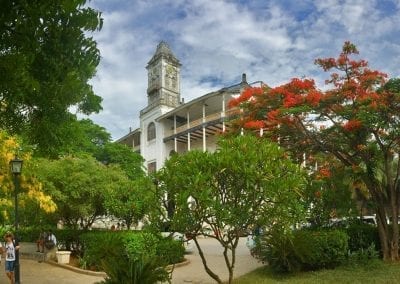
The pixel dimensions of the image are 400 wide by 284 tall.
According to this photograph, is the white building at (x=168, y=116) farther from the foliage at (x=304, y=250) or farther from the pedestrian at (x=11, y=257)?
the pedestrian at (x=11, y=257)

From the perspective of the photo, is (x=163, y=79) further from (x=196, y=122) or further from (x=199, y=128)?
(x=199, y=128)

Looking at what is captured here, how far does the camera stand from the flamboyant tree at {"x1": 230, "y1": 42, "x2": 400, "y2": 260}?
50.1 ft

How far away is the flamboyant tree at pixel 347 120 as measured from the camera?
1528 centimetres

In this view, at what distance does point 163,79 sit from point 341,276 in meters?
38.4

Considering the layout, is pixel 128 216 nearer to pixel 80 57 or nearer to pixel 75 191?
pixel 75 191

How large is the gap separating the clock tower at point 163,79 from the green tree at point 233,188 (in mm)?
39242

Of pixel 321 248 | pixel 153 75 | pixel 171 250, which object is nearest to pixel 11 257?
pixel 171 250

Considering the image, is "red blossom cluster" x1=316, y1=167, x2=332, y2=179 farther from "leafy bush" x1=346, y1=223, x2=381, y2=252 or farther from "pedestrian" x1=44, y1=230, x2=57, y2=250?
"pedestrian" x1=44, y1=230, x2=57, y2=250

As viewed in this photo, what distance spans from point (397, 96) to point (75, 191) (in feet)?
40.1

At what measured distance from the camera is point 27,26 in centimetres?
561

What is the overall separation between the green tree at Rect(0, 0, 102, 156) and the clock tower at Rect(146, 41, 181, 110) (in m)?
42.5

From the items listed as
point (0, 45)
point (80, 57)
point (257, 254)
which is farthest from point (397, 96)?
point (0, 45)

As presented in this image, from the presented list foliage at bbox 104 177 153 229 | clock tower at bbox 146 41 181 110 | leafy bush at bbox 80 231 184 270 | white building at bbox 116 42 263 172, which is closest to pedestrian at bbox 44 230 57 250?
leafy bush at bbox 80 231 184 270

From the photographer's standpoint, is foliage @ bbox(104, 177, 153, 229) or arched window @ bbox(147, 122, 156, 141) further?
arched window @ bbox(147, 122, 156, 141)
